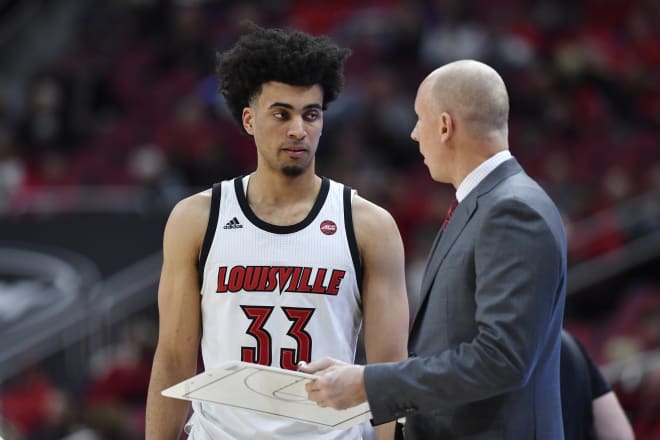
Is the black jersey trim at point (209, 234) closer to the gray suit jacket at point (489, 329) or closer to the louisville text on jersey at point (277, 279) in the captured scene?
the louisville text on jersey at point (277, 279)

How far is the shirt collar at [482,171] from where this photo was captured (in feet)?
11.1

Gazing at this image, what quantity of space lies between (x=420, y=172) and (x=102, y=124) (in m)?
3.91

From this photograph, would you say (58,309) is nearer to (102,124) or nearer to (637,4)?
(102,124)

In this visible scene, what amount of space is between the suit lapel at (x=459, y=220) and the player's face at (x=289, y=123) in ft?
2.73

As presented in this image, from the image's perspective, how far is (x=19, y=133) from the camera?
1246 centimetres

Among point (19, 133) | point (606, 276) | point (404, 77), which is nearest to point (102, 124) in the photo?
point (19, 133)

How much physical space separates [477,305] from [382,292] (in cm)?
99

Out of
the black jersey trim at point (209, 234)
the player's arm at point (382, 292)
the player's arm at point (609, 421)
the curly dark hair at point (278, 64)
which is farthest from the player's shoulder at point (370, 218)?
the player's arm at point (609, 421)

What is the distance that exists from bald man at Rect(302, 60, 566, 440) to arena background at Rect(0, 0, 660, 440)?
4.11 m

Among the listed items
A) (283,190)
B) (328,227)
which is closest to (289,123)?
(283,190)

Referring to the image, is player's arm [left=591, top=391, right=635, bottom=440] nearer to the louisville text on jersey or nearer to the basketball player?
the basketball player

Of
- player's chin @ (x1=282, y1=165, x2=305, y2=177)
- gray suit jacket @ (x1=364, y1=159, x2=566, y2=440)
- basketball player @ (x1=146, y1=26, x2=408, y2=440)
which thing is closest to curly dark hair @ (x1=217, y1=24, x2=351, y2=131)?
basketball player @ (x1=146, y1=26, x2=408, y2=440)

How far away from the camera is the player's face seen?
4125 mm

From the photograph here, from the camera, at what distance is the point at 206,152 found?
37.1ft
